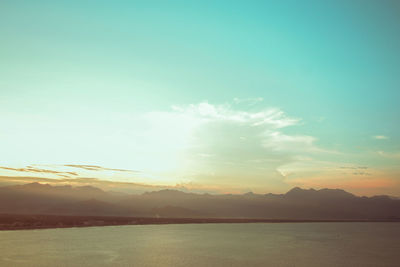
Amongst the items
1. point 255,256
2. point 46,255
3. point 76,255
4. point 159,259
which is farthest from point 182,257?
Answer: point 46,255

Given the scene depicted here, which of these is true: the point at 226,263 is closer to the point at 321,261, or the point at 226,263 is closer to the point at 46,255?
the point at 321,261

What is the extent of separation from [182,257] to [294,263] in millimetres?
19198

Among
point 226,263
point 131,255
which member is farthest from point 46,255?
point 226,263

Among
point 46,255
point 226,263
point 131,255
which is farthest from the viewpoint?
point 131,255

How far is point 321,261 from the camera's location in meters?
58.5

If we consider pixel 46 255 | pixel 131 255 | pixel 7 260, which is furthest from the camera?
pixel 131 255

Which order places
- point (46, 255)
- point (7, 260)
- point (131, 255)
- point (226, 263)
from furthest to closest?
1. point (131, 255)
2. point (46, 255)
3. point (226, 263)
4. point (7, 260)

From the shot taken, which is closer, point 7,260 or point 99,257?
point 7,260

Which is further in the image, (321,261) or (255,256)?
(255,256)

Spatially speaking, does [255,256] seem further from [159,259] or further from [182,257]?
[159,259]

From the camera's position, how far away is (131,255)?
61312 millimetres

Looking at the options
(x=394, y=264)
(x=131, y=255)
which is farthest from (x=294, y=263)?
(x=131, y=255)

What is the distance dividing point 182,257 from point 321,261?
24.5 m

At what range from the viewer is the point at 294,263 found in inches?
2125
